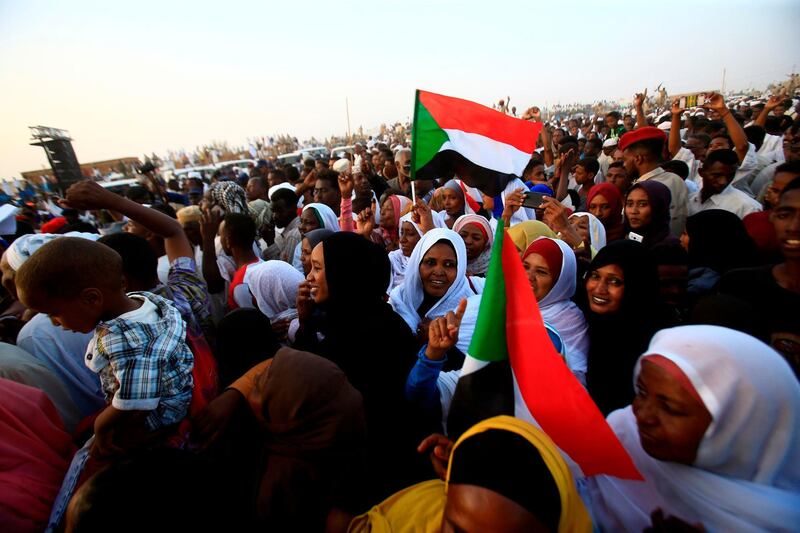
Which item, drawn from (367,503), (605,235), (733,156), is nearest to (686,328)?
(367,503)

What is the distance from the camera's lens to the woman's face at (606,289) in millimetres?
2131

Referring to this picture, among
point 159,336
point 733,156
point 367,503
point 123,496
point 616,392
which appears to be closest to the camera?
point 123,496

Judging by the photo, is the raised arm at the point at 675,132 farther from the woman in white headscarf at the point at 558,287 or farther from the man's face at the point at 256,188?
the man's face at the point at 256,188

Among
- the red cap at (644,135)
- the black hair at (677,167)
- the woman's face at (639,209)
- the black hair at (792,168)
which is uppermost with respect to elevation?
the red cap at (644,135)

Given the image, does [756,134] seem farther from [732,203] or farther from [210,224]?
[210,224]

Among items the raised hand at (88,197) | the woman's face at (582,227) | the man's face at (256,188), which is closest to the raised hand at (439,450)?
the raised hand at (88,197)

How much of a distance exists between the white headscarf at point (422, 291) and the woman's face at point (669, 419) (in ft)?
5.20

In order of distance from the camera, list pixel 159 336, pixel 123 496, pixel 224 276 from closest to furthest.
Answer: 1. pixel 123 496
2. pixel 159 336
3. pixel 224 276

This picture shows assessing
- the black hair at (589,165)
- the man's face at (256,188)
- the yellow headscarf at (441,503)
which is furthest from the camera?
the man's face at (256,188)

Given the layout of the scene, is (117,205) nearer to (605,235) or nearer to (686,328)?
(686,328)

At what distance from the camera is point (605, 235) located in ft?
12.1

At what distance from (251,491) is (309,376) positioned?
0.46 metres

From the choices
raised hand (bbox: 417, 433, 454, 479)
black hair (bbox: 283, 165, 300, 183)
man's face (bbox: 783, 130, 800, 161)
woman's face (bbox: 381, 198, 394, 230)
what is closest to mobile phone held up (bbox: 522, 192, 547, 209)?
woman's face (bbox: 381, 198, 394, 230)

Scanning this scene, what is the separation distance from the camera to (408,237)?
3.94 metres
